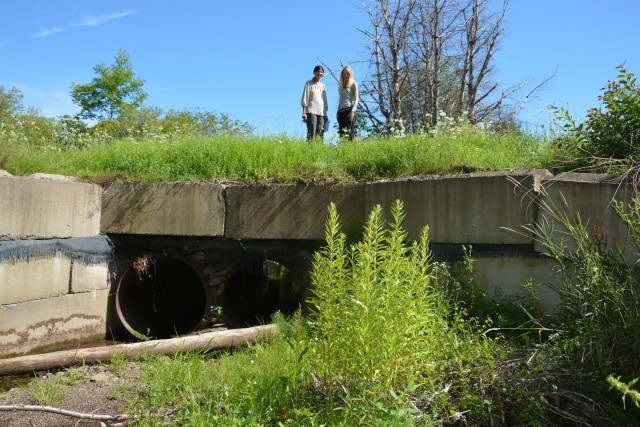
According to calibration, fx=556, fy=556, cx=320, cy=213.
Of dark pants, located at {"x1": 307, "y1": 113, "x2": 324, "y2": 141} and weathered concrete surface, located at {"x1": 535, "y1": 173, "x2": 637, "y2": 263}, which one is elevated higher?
dark pants, located at {"x1": 307, "y1": 113, "x2": 324, "y2": 141}

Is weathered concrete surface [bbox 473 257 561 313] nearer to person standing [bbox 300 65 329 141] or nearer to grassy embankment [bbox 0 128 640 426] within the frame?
grassy embankment [bbox 0 128 640 426]

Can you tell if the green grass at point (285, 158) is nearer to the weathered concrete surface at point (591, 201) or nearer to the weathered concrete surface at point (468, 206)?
A: the weathered concrete surface at point (468, 206)

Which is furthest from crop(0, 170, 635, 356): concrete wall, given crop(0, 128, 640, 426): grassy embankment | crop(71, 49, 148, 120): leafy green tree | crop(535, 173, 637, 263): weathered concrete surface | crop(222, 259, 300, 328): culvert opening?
crop(71, 49, 148, 120): leafy green tree

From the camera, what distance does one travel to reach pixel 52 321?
21.8 feet

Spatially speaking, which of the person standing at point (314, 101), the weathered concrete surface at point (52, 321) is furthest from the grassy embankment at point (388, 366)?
the person standing at point (314, 101)

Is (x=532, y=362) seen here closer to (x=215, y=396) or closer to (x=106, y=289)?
(x=215, y=396)

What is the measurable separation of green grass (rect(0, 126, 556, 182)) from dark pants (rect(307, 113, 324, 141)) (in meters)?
1.03

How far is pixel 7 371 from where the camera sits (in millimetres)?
5223

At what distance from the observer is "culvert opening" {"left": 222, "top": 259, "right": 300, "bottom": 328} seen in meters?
8.01

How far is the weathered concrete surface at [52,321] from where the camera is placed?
6.14 meters

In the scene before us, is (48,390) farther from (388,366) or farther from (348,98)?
(348,98)

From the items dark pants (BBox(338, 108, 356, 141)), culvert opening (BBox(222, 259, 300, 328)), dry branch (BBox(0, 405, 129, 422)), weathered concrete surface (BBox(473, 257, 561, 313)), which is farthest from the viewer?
dark pants (BBox(338, 108, 356, 141))

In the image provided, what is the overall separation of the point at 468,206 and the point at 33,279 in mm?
4921

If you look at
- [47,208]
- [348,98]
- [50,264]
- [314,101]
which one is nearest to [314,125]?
[314,101]
